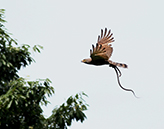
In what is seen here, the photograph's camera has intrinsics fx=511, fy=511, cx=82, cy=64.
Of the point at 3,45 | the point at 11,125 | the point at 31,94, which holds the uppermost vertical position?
the point at 3,45

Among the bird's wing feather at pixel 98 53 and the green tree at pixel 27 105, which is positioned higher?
the bird's wing feather at pixel 98 53

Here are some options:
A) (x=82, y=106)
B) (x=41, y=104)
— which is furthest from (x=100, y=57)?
(x=41, y=104)

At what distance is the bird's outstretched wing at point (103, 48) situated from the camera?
355 inches

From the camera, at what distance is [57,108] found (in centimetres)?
1009

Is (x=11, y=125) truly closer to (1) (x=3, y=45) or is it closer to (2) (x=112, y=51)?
(1) (x=3, y=45)

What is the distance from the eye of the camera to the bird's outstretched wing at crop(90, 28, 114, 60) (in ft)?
29.6

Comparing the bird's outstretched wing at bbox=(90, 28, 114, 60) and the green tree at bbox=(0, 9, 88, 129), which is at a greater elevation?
the bird's outstretched wing at bbox=(90, 28, 114, 60)

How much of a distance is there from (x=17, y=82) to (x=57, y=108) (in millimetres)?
939

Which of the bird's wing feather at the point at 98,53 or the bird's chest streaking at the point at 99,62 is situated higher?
the bird's wing feather at the point at 98,53

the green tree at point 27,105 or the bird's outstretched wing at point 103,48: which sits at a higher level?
the bird's outstretched wing at point 103,48

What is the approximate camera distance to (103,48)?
9.16 metres

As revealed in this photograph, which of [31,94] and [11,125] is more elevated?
[31,94]

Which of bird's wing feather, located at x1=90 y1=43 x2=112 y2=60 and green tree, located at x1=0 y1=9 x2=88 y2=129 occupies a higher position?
bird's wing feather, located at x1=90 y1=43 x2=112 y2=60

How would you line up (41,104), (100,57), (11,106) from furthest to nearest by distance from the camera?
(41,104)
(11,106)
(100,57)
